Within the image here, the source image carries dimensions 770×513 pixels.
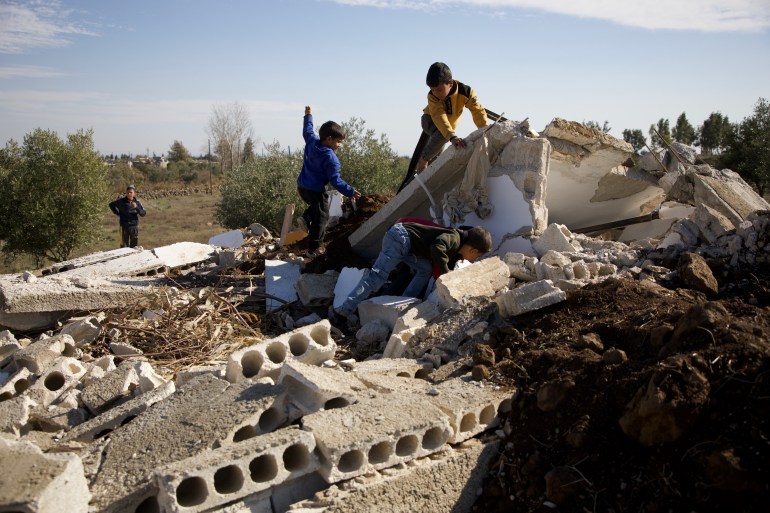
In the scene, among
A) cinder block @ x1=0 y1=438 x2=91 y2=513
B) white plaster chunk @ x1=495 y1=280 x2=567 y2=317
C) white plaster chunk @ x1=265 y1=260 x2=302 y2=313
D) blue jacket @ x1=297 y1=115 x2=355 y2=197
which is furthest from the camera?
blue jacket @ x1=297 y1=115 x2=355 y2=197

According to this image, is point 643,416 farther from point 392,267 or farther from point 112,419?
point 392,267

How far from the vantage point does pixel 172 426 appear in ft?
11.2

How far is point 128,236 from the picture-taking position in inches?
489

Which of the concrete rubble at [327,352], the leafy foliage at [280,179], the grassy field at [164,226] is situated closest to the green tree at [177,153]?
the grassy field at [164,226]

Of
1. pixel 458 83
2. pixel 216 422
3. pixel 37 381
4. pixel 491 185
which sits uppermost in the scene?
pixel 458 83

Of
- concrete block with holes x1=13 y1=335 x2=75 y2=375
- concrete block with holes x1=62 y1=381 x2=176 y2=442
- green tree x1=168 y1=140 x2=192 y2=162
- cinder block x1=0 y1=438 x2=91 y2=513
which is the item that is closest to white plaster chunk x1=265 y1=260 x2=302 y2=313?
concrete block with holes x1=13 y1=335 x2=75 y2=375

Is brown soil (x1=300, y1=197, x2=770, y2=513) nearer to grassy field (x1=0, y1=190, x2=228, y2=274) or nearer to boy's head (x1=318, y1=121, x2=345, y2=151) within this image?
boy's head (x1=318, y1=121, x2=345, y2=151)

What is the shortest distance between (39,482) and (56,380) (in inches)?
87.5

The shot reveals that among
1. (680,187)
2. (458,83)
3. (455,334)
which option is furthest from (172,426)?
(680,187)

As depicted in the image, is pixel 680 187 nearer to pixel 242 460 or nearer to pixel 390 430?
pixel 390 430

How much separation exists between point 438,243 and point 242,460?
3.08 m

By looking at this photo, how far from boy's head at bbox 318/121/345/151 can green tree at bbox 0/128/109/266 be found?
11.1m

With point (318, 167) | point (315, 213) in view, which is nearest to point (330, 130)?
point (318, 167)

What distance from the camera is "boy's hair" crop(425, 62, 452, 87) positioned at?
6840 millimetres
